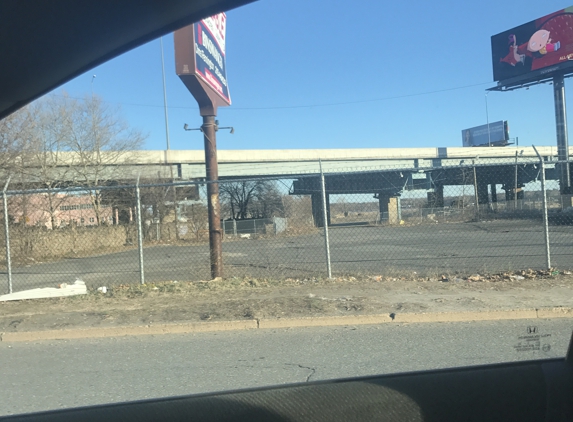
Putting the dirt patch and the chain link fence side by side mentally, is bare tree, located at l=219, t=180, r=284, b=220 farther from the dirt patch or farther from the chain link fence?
the dirt patch

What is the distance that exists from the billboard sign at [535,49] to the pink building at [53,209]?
46031mm

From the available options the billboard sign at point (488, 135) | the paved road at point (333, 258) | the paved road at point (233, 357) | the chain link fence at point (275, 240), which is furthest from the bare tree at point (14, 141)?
the billboard sign at point (488, 135)

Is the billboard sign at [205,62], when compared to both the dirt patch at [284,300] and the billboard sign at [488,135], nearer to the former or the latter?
the dirt patch at [284,300]

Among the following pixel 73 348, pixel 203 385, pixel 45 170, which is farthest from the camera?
pixel 45 170

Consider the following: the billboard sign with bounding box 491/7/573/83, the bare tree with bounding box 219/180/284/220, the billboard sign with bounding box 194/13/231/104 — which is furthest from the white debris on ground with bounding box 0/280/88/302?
the billboard sign with bounding box 491/7/573/83

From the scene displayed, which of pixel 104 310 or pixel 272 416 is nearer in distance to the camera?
pixel 272 416

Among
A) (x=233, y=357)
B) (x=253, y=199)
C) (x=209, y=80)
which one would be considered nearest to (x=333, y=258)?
(x=209, y=80)

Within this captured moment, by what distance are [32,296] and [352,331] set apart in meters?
5.94

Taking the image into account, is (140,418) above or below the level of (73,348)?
above

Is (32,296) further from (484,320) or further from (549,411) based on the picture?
(549,411)

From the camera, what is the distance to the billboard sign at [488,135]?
82750mm

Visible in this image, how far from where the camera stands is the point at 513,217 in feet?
78.9

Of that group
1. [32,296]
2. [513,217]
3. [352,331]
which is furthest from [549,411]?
[513,217]

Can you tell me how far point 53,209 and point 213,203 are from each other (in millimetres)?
15349
